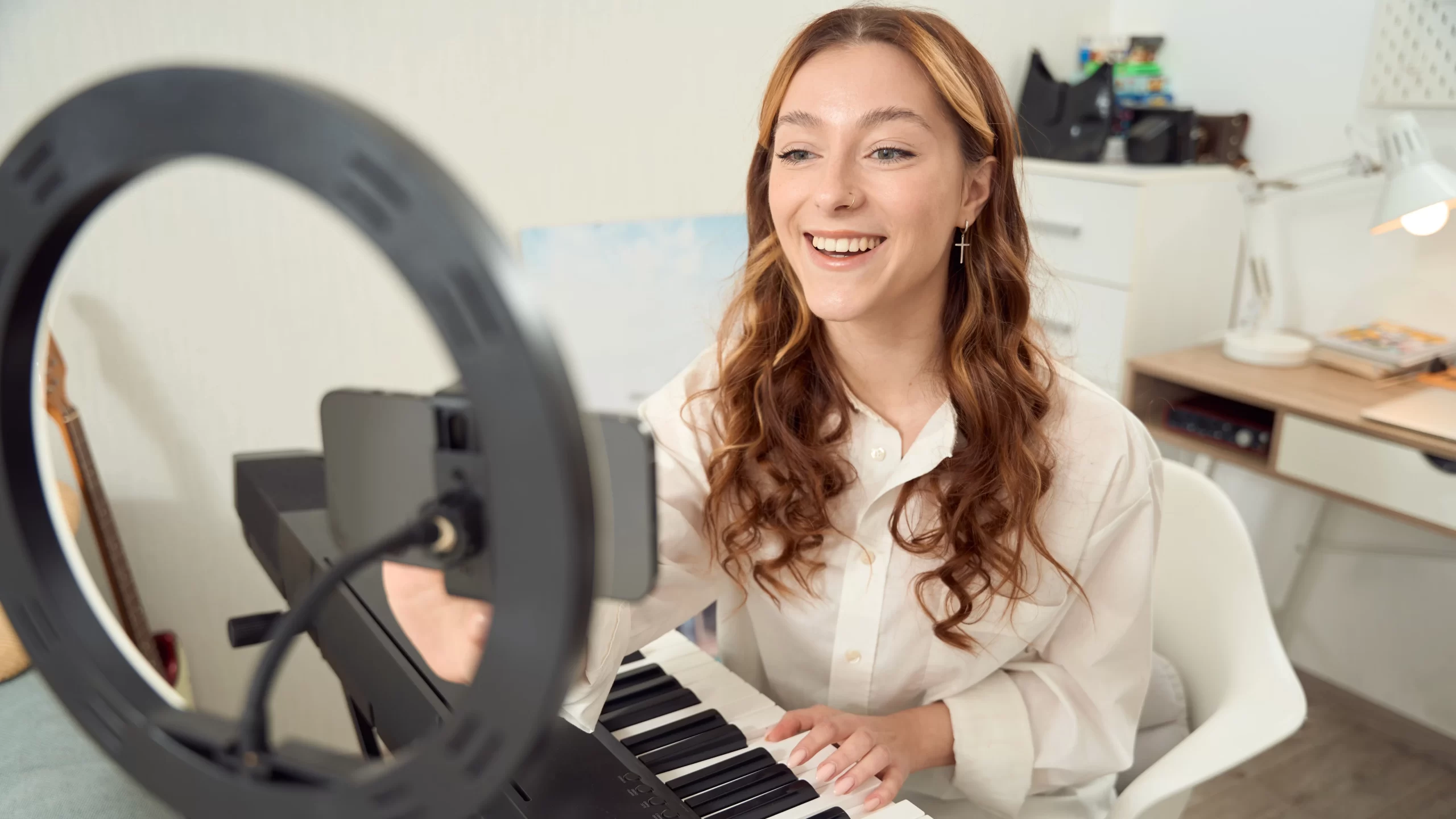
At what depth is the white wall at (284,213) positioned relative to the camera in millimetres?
1826

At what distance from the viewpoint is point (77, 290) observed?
181 centimetres

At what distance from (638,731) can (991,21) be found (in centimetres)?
243

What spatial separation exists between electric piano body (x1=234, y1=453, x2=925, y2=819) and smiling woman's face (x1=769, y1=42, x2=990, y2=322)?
0.43m

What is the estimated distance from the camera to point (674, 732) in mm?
1011

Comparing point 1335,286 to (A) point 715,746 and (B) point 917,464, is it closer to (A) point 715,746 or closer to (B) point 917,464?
(B) point 917,464

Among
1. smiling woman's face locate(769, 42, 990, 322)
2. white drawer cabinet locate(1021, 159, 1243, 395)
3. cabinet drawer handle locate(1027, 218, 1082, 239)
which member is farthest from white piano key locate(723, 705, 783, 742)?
cabinet drawer handle locate(1027, 218, 1082, 239)

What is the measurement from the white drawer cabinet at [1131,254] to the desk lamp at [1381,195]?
11 centimetres

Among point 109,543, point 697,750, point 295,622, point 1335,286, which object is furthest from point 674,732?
point 1335,286

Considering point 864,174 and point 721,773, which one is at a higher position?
point 864,174

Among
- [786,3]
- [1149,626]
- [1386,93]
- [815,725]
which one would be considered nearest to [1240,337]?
[1386,93]

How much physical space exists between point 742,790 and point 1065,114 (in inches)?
94.2

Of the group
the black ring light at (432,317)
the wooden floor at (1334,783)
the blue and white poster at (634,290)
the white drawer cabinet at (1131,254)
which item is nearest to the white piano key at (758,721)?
the black ring light at (432,317)

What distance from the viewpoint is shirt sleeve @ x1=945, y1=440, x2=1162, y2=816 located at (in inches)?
45.7

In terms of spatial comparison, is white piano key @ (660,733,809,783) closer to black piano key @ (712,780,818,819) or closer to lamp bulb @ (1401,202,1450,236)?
black piano key @ (712,780,818,819)
